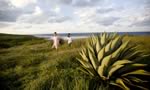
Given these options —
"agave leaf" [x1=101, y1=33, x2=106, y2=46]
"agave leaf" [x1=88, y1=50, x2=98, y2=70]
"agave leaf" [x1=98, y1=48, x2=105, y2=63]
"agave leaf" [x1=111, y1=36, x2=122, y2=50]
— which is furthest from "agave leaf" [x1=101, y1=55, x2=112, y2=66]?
"agave leaf" [x1=101, y1=33, x2=106, y2=46]

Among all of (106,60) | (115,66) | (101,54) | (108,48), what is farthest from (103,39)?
(115,66)

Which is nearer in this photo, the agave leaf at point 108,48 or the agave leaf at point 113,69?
the agave leaf at point 113,69

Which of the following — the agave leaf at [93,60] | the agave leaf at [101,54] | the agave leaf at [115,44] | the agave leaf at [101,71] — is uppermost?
the agave leaf at [115,44]

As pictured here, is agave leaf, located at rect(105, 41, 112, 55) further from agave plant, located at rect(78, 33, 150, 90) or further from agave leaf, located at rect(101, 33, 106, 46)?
agave leaf, located at rect(101, 33, 106, 46)

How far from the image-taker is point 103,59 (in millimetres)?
5609

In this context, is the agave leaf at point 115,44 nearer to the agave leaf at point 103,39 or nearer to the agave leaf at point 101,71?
the agave leaf at point 103,39

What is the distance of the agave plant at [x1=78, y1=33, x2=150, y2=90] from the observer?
18.1 feet

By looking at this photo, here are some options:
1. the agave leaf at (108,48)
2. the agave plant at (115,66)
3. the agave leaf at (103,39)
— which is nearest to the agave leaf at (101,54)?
the agave plant at (115,66)

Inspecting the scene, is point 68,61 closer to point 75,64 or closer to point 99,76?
point 75,64

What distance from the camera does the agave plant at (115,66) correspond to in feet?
18.1

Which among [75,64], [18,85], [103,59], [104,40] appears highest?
[104,40]

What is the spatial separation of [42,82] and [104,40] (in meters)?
2.17

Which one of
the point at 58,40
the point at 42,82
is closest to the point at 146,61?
the point at 42,82

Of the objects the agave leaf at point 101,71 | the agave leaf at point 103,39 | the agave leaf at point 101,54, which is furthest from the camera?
the agave leaf at point 103,39
